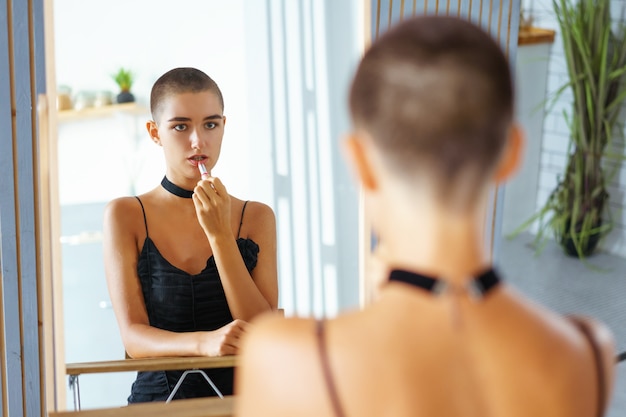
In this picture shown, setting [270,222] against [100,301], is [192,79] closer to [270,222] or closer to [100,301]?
[270,222]

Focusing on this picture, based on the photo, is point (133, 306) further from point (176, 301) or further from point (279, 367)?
point (279, 367)

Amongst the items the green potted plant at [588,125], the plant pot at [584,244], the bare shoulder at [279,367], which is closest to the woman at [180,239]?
the bare shoulder at [279,367]

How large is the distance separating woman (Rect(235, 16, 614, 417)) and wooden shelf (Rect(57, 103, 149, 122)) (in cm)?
74

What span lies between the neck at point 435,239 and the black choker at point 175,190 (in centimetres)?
76

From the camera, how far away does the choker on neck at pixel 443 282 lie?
71cm

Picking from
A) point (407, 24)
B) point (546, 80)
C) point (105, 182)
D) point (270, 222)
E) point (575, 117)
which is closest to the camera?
point (407, 24)

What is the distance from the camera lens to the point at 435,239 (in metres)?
0.70

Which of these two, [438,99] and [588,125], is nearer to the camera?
[438,99]

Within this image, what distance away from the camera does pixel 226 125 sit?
1.45 m

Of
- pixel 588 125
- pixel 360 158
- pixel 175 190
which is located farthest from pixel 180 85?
pixel 588 125

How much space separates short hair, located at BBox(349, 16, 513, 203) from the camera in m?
0.66

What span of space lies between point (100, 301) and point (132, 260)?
0.30 feet

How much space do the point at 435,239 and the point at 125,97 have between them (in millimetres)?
812

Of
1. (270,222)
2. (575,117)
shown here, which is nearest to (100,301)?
(270,222)
